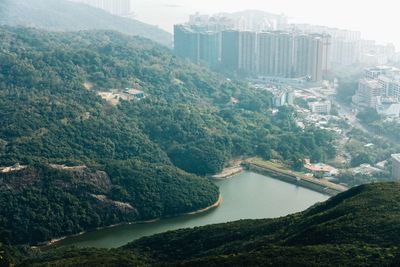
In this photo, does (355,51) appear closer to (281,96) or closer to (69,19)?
(281,96)

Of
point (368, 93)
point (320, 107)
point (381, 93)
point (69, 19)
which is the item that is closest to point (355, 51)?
point (368, 93)

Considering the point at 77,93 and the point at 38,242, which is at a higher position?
the point at 77,93

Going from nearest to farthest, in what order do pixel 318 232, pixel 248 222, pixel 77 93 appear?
pixel 318 232 → pixel 248 222 → pixel 77 93

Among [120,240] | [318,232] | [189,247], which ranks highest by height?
[318,232]

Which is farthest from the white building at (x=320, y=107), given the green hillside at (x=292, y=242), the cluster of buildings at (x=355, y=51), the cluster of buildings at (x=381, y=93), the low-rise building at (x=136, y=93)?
the green hillside at (x=292, y=242)

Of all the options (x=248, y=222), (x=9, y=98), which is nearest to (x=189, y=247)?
(x=248, y=222)

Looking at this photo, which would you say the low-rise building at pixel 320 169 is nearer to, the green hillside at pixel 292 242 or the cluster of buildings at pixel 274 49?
the green hillside at pixel 292 242

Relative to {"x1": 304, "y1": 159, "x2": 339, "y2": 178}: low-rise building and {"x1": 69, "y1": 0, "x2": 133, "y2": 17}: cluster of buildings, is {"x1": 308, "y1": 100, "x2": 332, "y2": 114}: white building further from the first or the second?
{"x1": 69, "y1": 0, "x2": 133, "y2": 17}: cluster of buildings

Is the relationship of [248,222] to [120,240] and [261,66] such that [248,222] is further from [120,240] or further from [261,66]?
[261,66]
